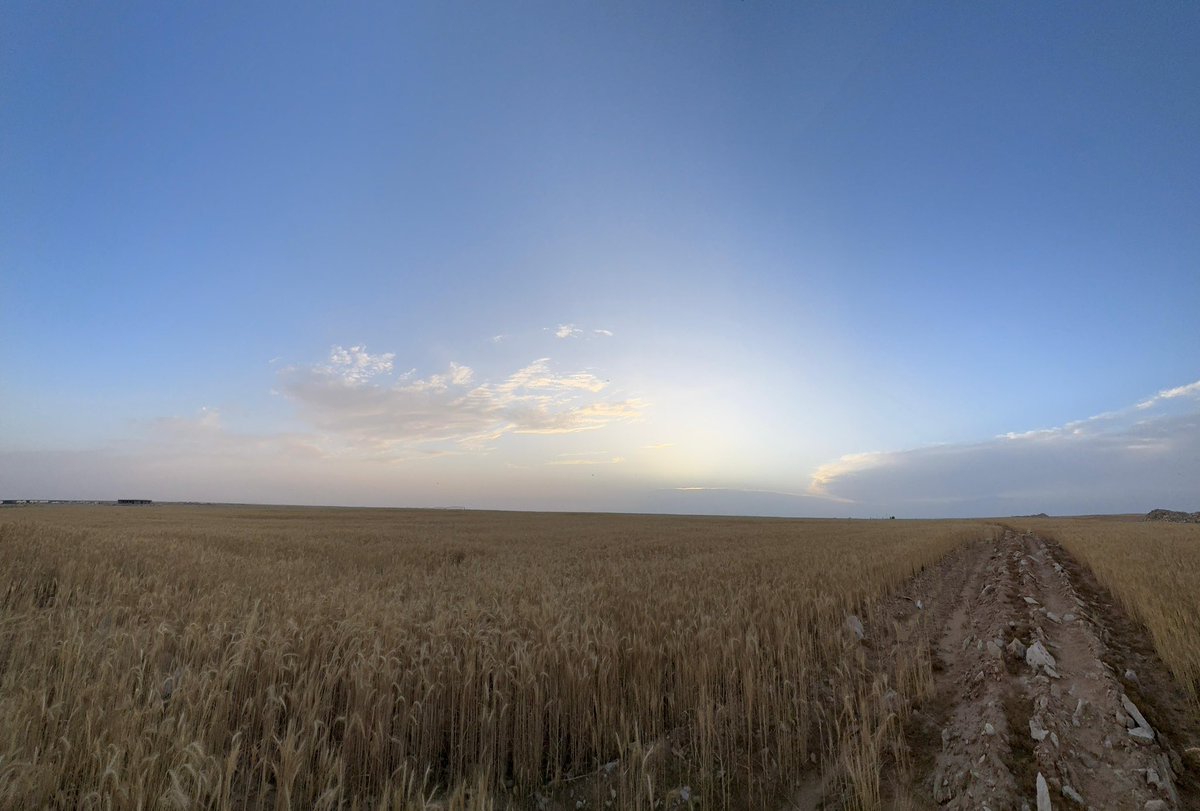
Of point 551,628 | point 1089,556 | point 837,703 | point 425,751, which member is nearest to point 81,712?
point 425,751

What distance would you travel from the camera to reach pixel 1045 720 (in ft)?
17.1

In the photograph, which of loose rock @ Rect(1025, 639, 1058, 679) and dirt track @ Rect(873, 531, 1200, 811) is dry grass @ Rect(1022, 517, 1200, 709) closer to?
dirt track @ Rect(873, 531, 1200, 811)

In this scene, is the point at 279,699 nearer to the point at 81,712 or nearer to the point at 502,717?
the point at 81,712

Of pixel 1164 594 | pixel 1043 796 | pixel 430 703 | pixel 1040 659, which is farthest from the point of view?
pixel 1164 594

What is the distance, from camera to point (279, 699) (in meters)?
4.42

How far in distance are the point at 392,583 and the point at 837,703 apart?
1066 centimetres

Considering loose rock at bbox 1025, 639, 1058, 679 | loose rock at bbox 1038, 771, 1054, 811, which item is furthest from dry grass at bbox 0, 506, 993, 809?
loose rock at bbox 1025, 639, 1058, 679

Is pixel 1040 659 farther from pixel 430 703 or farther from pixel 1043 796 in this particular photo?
pixel 430 703

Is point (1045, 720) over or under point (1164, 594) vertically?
under

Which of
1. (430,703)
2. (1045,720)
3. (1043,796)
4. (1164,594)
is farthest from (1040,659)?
(430,703)

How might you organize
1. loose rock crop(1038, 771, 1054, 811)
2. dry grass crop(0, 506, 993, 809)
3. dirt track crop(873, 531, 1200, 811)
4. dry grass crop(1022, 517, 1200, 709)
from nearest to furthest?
dry grass crop(0, 506, 993, 809) < loose rock crop(1038, 771, 1054, 811) < dirt track crop(873, 531, 1200, 811) < dry grass crop(1022, 517, 1200, 709)

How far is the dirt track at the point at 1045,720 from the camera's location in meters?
4.18

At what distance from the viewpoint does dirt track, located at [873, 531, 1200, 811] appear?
4.18 meters

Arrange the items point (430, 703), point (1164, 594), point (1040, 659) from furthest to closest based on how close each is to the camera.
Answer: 1. point (1164, 594)
2. point (1040, 659)
3. point (430, 703)
